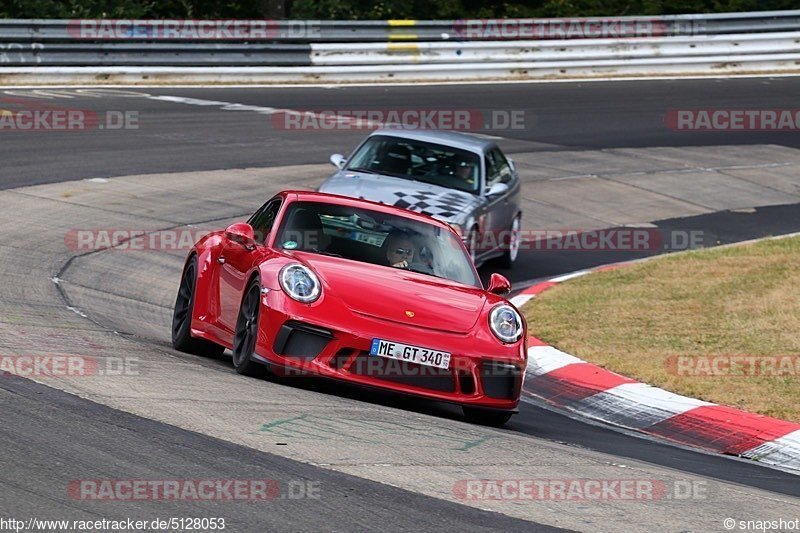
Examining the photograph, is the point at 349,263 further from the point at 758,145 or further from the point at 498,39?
the point at 498,39

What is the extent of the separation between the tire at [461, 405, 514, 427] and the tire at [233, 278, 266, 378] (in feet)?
4.16

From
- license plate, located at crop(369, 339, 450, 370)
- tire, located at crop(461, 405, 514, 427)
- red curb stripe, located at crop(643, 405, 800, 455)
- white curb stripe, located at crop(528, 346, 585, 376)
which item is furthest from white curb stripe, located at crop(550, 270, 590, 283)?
license plate, located at crop(369, 339, 450, 370)

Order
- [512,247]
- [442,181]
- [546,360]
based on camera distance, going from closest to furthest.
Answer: [546,360] → [442,181] → [512,247]

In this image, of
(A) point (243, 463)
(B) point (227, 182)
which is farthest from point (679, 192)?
(A) point (243, 463)

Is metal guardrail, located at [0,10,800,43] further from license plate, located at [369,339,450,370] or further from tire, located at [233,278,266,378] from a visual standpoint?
license plate, located at [369,339,450,370]

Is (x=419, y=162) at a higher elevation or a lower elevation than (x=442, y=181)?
higher

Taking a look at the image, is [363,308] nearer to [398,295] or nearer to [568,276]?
[398,295]

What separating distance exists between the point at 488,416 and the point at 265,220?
7.30 feet

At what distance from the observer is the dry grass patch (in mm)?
9414

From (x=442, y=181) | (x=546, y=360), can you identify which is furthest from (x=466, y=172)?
(x=546, y=360)

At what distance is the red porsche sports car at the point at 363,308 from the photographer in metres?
7.72

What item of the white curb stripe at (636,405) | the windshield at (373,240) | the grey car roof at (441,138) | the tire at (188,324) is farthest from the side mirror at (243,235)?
the grey car roof at (441,138)

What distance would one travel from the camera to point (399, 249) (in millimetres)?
8906

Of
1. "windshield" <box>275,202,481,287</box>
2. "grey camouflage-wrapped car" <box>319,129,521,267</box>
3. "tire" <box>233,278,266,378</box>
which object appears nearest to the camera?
"tire" <box>233,278,266,378</box>
